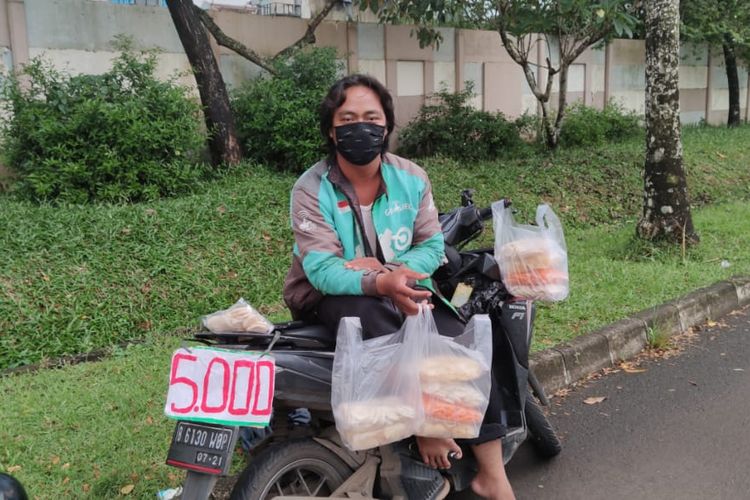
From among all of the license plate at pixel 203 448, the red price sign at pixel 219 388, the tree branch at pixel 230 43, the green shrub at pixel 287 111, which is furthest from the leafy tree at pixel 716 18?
the license plate at pixel 203 448

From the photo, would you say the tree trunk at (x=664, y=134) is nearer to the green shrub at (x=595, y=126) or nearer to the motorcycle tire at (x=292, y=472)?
the motorcycle tire at (x=292, y=472)

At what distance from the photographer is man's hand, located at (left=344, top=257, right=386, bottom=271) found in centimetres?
246

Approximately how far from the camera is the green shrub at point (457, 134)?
1025 centimetres

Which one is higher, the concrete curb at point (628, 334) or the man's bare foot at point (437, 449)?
the man's bare foot at point (437, 449)

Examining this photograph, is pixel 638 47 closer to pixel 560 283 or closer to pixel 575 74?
pixel 575 74

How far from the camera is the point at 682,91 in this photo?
55.5 feet

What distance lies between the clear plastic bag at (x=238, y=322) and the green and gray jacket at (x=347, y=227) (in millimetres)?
242

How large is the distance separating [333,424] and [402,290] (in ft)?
2.06

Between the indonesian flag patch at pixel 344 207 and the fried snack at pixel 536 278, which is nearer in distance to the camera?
the indonesian flag patch at pixel 344 207

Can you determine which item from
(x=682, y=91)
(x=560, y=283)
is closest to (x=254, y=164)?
(x=560, y=283)

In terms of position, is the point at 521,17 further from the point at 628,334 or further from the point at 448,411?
the point at 448,411

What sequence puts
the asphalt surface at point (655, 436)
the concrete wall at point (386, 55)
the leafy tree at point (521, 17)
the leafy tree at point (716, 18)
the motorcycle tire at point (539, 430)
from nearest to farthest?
the asphalt surface at point (655, 436), the motorcycle tire at point (539, 430), the concrete wall at point (386, 55), the leafy tree at point (521, 17), the leafy tree at point (716, 18)

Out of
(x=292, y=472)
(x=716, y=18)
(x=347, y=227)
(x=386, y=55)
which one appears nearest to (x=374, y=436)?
(x=292, y=472)

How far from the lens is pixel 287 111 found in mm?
8078
